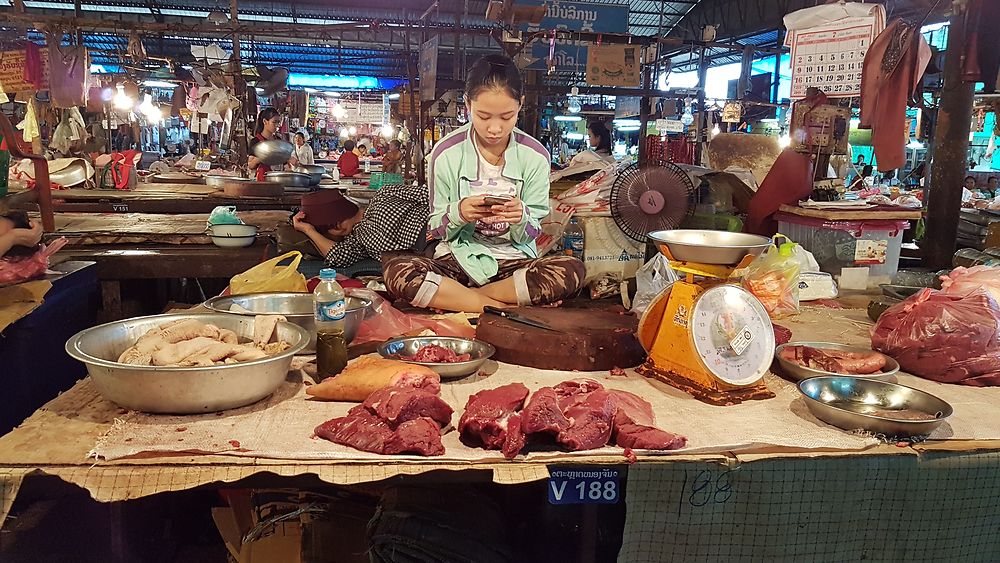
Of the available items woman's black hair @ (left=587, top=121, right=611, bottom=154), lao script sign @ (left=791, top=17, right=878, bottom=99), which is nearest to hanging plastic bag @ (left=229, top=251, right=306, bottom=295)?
lao script sign @ (left=791, top=17, right=878, bottom=99)

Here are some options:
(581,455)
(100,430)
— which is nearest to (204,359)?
(100,430)

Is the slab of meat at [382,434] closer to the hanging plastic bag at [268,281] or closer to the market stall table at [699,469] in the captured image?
the market stall table at [699,469]

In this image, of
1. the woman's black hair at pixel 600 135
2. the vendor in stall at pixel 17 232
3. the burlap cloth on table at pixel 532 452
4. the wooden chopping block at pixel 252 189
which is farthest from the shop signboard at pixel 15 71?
the woman's black hair at pixel 600 135

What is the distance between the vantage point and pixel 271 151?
8.97 metres

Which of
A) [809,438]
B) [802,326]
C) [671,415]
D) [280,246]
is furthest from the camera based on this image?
[280,246]

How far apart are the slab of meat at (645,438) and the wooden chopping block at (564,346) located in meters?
0.75

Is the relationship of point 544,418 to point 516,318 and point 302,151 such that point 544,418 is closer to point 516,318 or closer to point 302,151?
point 516,318

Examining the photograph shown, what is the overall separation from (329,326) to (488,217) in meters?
1.50

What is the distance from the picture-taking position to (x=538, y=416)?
1.99 metres

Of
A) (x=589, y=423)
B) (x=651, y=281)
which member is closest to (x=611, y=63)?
(x=651, y=281)

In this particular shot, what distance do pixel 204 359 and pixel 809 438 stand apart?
194 cm

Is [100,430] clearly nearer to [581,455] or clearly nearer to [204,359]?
[204,359]

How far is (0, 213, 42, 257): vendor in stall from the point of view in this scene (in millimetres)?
3141

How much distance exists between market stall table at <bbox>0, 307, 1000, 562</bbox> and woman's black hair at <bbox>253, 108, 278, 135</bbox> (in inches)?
308
